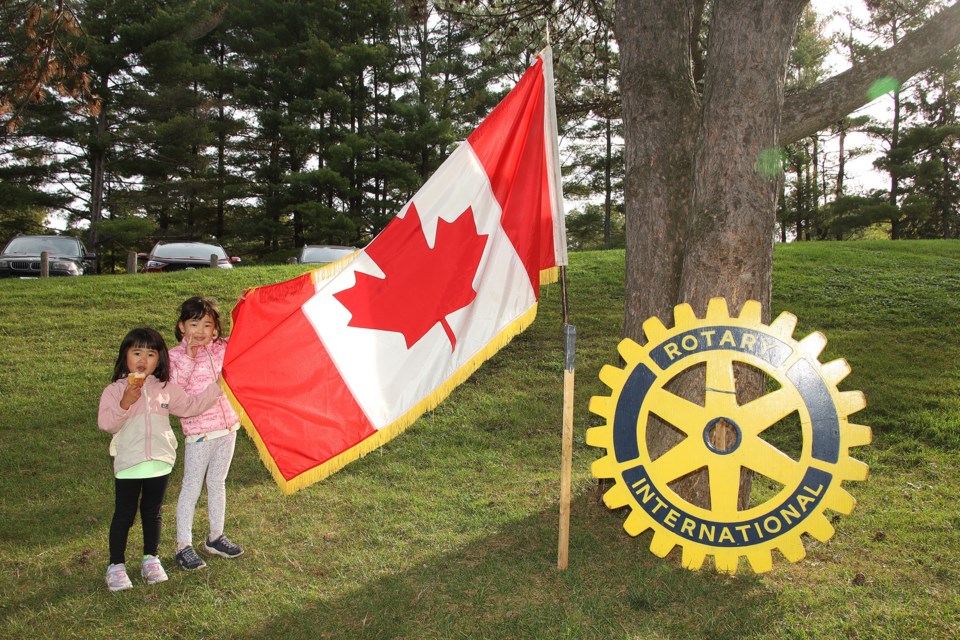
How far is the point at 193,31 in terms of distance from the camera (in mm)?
29109

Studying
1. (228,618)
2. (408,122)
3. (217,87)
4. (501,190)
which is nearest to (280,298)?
(501,190)

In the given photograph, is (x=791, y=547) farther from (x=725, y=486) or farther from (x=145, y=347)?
(x=145, y=347)

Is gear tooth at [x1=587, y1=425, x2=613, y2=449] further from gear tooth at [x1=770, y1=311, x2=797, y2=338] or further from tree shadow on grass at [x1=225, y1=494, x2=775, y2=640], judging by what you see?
gear tooth at [x1=770, y1=311, x2=797, y2=338]

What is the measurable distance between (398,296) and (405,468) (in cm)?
263

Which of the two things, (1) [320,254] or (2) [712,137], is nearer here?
(2) [712,137]

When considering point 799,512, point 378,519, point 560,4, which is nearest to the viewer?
point 799,512

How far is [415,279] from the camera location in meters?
4.03

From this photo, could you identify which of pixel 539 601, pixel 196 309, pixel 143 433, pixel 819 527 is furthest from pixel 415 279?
pixel 819 527

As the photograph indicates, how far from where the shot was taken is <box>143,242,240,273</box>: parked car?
1670cm

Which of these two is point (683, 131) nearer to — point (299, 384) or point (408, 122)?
point (299, 384)

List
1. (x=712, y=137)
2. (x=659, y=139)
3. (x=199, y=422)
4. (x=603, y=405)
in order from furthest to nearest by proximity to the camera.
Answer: (x=659, y=139), (x=199, y=422), (x=712, y=137), (x=603, y=405)

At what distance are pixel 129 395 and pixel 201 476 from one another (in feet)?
2.55

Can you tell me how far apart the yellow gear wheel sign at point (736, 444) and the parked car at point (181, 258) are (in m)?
14.1

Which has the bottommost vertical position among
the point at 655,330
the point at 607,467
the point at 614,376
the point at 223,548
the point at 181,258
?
the point at 223,548
